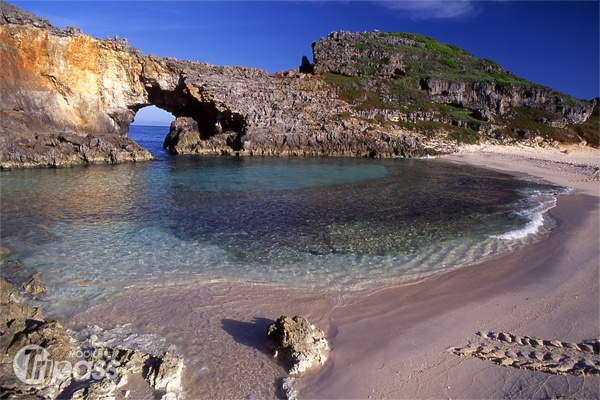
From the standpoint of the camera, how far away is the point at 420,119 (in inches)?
1823

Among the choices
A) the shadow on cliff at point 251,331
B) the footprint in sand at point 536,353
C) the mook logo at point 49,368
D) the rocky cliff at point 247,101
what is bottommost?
the shadow on cliff at point 251,331

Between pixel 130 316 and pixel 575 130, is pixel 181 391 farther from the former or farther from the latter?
pixel 575 130

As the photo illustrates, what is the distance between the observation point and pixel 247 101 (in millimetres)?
38469

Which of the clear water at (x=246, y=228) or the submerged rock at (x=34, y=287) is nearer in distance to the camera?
the submerged rock at (x=34, y=287)

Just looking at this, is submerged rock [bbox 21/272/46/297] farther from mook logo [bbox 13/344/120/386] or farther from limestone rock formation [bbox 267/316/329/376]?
limestone rock formation [bbox 267/316/329/376]

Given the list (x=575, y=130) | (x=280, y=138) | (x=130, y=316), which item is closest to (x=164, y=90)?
(x=280, y=138)

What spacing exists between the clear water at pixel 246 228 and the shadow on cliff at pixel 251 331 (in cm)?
166

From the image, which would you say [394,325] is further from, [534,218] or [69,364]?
[534,218]

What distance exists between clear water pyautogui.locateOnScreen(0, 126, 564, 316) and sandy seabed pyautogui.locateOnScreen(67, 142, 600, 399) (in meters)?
0.72

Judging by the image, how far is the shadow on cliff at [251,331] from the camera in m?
5.70

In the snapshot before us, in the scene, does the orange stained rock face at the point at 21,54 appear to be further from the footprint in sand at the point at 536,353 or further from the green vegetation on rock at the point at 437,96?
the footprint in sand at the point at 536,353

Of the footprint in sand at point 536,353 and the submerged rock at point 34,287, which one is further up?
the footprint in sand at point 536,353

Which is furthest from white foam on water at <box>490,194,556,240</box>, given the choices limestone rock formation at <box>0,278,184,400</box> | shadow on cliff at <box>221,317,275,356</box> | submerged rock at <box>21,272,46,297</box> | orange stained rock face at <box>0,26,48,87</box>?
orange stained rock face at <box>0,26,48,87</box>

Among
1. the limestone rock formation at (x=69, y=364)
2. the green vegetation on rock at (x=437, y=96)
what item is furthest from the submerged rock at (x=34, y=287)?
the green vegetation on rock at (x=437, y=96)
